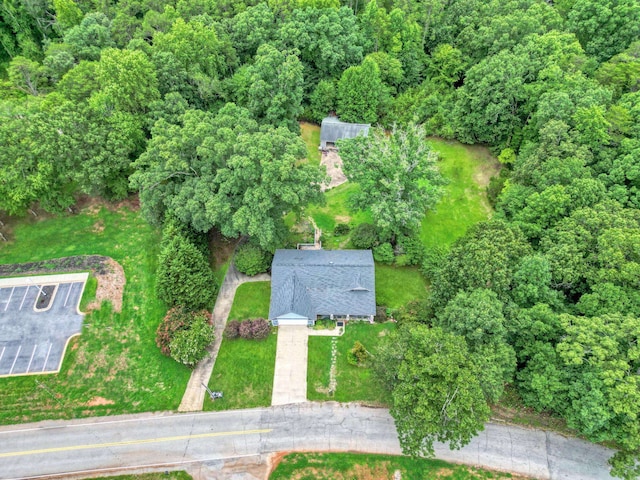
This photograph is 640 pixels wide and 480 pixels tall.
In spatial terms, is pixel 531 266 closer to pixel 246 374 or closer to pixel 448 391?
pixel 448 391

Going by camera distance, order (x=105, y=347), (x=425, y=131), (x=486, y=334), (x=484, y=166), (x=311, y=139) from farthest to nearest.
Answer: (x=311, y=139) → (x=484, y=166) → (x=425, y=131) → (x=105, y=347) → (x=486, y=334)

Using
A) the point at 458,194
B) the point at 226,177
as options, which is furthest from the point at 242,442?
the point at 458,194

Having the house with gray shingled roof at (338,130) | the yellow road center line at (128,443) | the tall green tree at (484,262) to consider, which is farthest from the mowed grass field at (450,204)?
the yellow road center line at (128,443)

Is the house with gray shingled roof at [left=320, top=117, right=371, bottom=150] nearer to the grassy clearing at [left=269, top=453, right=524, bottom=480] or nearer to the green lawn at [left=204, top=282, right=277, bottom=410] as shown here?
the green lawn at [left=204, top=282, right=277, bottom=410]

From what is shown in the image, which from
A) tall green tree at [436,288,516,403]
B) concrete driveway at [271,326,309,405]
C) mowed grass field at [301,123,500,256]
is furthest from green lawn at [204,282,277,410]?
tall green tree at [436,288,516,403]

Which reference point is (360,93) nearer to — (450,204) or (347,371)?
(450,204)

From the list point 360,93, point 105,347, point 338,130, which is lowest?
point 105,347
